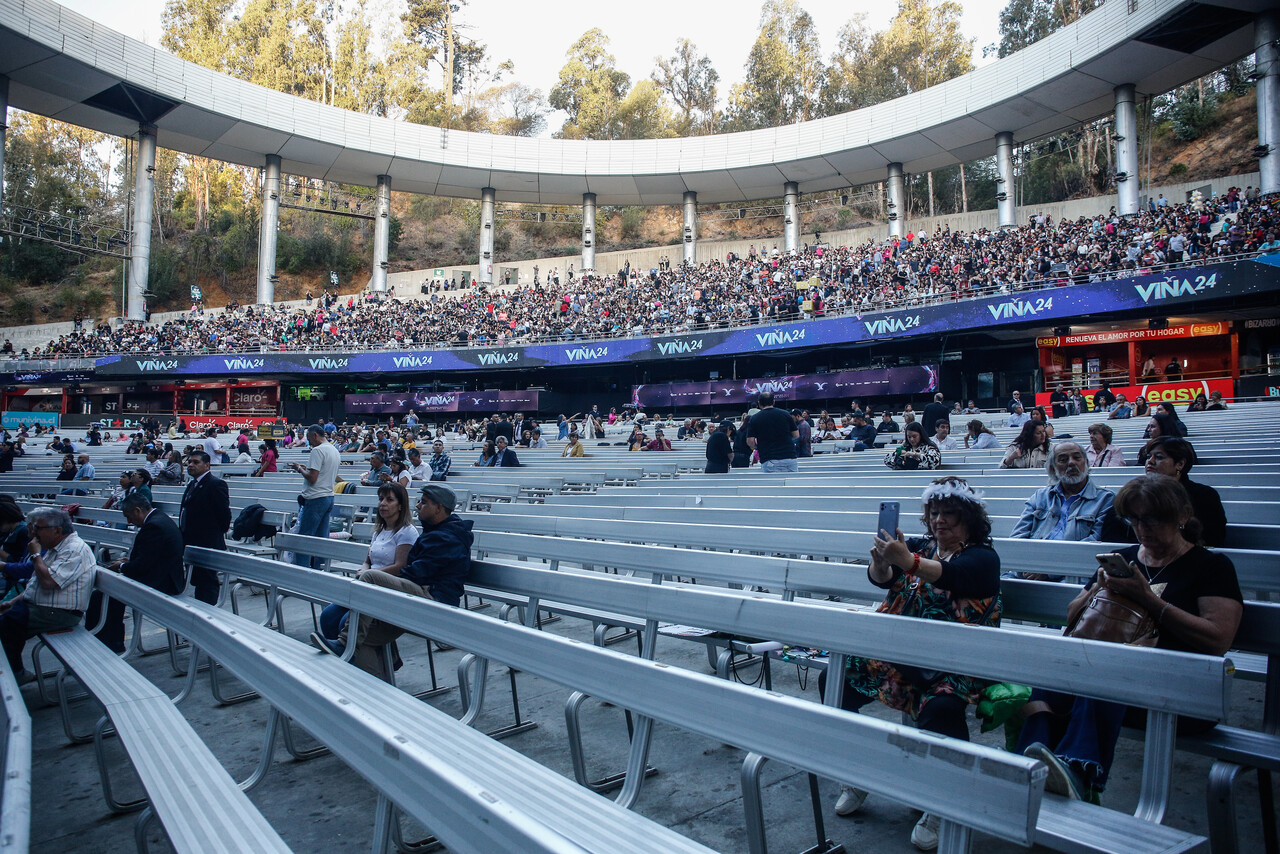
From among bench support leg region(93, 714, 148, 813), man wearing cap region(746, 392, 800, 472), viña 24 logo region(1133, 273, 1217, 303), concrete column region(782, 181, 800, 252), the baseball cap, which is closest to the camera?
bench support leg region(93, 714, 148, 813)

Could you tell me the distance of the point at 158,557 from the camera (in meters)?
5.39

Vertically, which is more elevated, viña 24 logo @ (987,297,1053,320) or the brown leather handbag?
viña 24 logo @ (987,297,1053,320)

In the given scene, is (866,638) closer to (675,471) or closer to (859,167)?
(675,471)

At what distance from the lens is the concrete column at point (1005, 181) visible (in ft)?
105

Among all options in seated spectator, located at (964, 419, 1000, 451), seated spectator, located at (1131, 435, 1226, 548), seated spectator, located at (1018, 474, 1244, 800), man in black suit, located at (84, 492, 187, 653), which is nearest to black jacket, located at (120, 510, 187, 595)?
man in black suit, located at (84, 492, 187, 653)

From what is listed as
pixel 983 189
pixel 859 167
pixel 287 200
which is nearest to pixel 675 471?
pixel 859 167

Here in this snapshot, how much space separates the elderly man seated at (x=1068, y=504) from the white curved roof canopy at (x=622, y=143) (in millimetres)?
28633

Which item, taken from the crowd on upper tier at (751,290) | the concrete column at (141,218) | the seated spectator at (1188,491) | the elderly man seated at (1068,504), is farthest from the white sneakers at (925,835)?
the concrete column at (141,218)

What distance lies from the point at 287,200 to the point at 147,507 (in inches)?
1559

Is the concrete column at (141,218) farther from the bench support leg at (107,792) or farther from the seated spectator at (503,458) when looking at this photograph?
the bench support leg at (107,792)

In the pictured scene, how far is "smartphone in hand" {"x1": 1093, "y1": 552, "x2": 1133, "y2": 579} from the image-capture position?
2172mm

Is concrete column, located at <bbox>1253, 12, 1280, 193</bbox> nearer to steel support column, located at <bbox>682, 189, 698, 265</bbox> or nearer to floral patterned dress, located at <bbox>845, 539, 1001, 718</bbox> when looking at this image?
steel support column, located at <bbox>682, 189, 698, 265</bbox>

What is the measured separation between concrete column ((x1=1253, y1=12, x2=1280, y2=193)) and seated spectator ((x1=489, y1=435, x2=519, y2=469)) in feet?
86.5

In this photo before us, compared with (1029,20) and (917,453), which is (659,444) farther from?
(1029,20)
